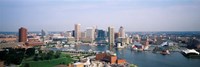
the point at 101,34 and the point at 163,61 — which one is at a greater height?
the point at 101,34

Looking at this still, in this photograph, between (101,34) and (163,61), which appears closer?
(163,61)

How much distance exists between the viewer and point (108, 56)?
8.10 m

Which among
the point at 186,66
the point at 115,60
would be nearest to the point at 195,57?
the point at 186,66

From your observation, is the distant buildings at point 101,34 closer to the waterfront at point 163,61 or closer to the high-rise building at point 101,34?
the high-rise building at point 101,34

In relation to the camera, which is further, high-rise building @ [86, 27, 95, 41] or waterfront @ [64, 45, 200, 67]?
high-rise building @ [86, 27, 95, 41]

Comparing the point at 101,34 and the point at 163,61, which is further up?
the point at 101,34

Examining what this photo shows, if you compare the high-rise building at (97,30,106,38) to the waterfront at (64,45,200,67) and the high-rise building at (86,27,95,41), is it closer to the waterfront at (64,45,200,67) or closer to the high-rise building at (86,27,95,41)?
the high-rise building at (86,27,95,41)

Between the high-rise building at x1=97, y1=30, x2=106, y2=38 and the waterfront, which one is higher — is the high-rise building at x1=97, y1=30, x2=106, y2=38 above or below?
above

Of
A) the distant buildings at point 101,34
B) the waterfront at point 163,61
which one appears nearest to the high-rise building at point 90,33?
the distant buildings at point 101,34

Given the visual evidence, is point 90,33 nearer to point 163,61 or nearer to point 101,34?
point 101,34

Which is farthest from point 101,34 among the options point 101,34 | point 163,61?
point 163,61

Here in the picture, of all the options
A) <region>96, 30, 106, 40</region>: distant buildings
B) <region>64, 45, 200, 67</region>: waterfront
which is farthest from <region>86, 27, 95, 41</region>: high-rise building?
<region>64, 45, 200, 67</region>: waterfront

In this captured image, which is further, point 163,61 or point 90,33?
point 90,33

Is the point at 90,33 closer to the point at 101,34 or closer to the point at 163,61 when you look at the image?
the point at 101,34
